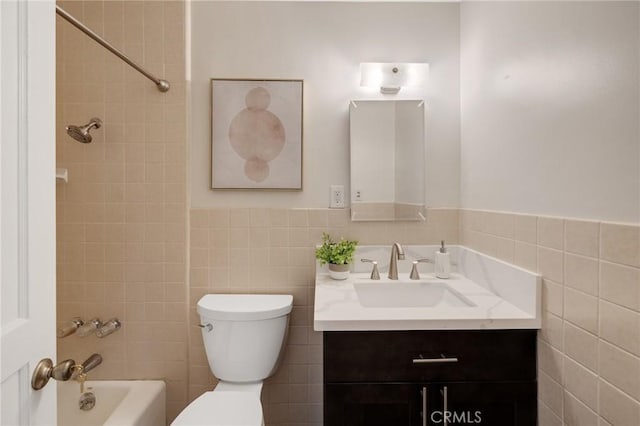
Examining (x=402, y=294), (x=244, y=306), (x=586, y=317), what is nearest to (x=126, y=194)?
(x=244, y=306)

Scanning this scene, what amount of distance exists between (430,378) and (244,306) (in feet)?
2.75

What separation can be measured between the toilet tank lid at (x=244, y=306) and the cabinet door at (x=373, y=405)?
505mm

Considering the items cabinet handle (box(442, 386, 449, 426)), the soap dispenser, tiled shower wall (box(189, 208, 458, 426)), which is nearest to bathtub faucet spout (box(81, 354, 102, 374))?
tiled shower wall (box(189, 208, 458, 426))

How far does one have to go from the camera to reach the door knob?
728 millimetres

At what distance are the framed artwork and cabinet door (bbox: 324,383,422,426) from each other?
101 centimetres

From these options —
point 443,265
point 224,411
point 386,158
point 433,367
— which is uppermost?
point 386,158

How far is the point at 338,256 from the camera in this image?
5.95ft

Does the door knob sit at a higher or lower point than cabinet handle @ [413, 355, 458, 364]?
higher

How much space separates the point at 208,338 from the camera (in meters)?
1.69

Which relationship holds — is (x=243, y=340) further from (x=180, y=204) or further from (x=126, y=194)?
(x=126, y=194)

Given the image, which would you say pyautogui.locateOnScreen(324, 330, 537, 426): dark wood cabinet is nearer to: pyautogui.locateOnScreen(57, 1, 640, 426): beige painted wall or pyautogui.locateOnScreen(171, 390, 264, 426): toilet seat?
pyautogui.locateOnScreen(171, 390, 264, 426): toilet seat

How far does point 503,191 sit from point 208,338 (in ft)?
4.52

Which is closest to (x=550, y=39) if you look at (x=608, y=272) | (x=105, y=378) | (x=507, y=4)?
(x=507, y=4)

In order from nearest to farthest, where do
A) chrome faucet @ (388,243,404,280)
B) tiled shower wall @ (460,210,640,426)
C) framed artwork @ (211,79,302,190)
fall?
tiled shower wall @ (460,210,640,426) < chrome faucet @ (388,243,404,280) < framed artwork @ (211,79,302,190)
